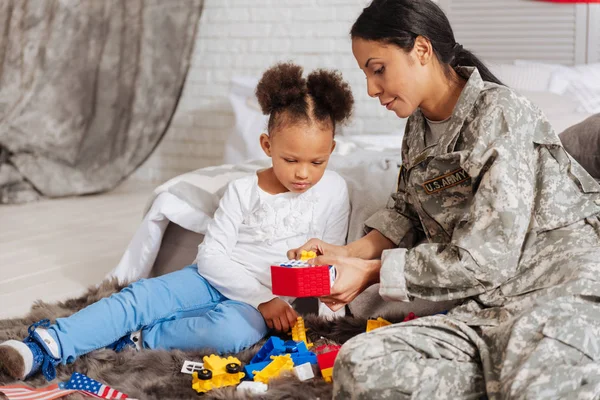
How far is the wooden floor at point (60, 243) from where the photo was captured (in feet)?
7.87

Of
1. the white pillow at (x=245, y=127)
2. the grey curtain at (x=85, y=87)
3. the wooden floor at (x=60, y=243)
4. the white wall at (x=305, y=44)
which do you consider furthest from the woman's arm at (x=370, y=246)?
the grey curtain at (x=85, y=87)

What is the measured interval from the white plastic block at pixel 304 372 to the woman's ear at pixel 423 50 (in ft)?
2.00

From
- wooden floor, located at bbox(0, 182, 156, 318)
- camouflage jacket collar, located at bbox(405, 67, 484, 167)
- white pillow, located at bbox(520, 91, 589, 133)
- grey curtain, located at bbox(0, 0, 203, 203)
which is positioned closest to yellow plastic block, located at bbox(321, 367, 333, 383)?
camouflage jacket collar, located at bbox(405, 67, 484, 167)

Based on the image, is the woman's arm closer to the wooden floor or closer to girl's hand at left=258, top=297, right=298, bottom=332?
girl's hand at left=258, top=297, right=298, bottom=332

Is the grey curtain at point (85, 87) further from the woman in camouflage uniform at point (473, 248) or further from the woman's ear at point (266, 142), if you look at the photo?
the woman in camouflage uniform at point (473, 248)

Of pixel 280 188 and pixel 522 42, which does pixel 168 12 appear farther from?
pixel 280 188

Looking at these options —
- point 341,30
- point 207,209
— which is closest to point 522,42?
point 341,30

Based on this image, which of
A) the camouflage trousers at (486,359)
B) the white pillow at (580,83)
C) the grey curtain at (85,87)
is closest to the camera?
the camouflage trousers at (486,359)

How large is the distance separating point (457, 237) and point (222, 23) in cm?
338

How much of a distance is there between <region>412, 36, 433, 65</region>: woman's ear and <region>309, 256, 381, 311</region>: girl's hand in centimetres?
39

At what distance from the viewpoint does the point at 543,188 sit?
1375 millimetres

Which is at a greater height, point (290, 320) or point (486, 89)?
point (486, 89)

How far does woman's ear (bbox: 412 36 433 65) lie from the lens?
1.40 metres

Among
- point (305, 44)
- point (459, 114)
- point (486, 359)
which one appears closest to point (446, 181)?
point (459, 114)
